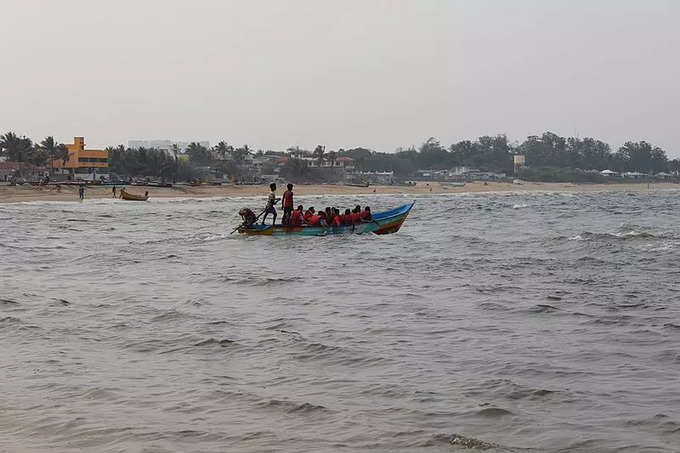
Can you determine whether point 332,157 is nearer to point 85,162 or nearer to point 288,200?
point 85,162

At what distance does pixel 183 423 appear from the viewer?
257 inches

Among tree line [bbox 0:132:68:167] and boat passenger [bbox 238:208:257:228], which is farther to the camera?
tree line [bbox 0:132:68:167]

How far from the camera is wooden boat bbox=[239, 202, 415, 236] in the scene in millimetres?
26422

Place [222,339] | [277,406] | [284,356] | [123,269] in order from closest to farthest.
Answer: [277,406]
[284,356]
[222,339]
[123,269]

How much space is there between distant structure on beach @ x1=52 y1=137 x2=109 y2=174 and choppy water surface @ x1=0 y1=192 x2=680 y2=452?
284 feet

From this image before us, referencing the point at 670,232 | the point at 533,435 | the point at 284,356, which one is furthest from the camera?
the point at 670,232

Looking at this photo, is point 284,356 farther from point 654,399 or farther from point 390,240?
point 390,240

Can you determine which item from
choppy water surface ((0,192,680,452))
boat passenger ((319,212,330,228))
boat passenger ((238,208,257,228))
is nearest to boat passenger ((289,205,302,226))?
boat passenger ((319,212,330,228))

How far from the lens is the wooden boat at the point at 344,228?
26.4 m

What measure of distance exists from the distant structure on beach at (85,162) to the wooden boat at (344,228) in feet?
260

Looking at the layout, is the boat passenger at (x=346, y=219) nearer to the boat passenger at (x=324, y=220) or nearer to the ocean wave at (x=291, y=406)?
the boat passenger at (x=324, y=220)

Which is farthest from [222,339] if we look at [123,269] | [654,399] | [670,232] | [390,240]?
[670,232]

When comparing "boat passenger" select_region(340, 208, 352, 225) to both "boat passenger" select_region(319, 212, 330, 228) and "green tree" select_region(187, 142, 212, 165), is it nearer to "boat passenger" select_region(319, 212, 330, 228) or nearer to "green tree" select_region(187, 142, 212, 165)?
"boat passenger" select_region(319, 212, 330, 228)

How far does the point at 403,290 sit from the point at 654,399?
7662 mm
